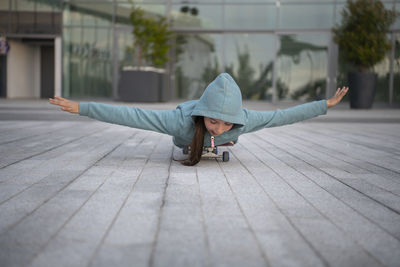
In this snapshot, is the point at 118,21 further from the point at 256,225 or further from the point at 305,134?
the point at 256,225

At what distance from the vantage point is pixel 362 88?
12.6 meters

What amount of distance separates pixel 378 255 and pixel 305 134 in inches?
205

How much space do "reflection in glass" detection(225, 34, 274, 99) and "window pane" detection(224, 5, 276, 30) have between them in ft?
1.10

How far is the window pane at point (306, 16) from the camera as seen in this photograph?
14164mm

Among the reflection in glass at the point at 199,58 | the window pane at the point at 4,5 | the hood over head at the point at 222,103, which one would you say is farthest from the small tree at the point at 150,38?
the hood over head at the point at 222,103

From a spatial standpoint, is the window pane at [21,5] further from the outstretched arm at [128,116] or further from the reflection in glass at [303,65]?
the outstretched arm at [128,116]

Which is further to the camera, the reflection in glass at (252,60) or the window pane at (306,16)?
the reflection in glass at (252,60)

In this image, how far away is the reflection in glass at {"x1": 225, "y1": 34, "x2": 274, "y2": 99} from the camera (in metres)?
14.7

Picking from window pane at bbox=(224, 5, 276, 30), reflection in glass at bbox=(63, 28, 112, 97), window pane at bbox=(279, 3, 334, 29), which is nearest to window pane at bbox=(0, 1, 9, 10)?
reflection in glass at bbox=(63, 28, 112, 97)

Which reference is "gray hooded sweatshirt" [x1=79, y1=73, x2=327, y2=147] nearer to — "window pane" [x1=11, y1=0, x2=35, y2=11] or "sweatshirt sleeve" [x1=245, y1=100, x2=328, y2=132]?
"sweatshirt sleeve" [x1=245, y1=100, x2=328, y2=132]

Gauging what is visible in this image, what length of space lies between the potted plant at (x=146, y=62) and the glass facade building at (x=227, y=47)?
1025mm

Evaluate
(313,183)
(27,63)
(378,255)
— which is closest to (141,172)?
(313,183)

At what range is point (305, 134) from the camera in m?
6.87

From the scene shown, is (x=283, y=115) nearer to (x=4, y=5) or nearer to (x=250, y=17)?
(x=250, y=17)
